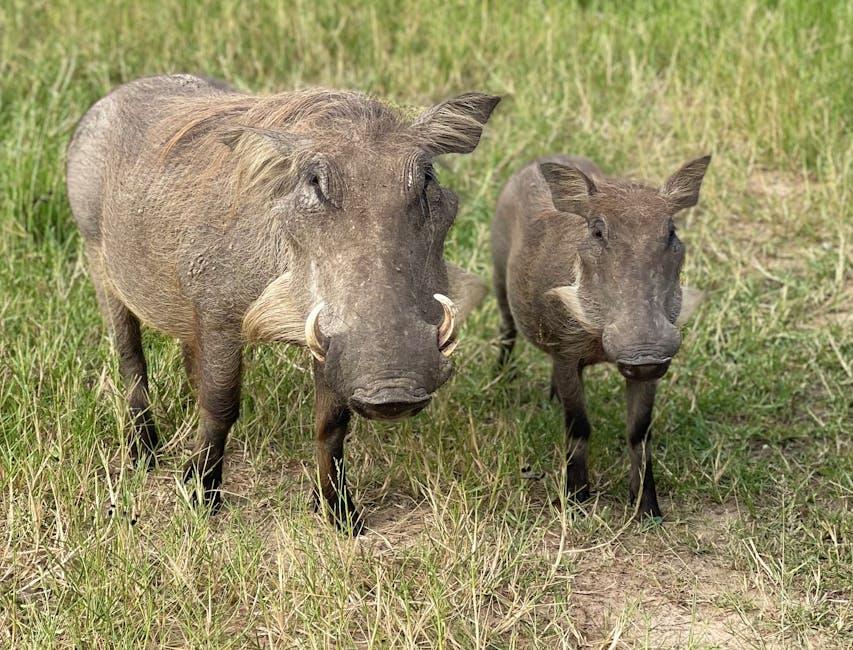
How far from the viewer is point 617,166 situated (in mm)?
6629

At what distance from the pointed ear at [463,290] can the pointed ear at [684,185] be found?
774mm

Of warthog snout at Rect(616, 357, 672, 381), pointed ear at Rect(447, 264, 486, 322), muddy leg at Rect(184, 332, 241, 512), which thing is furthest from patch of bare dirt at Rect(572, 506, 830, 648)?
muddy leg at Rect(184, 332, 241, 512)

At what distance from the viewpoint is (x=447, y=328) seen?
131 inches

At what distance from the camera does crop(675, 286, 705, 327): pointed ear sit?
412 cm

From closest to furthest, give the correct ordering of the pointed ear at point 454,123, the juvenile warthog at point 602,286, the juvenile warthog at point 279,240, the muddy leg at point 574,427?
the juvenile warthog at point 279,240
the pointed ear at point 454,123
the juvenile warthog at point 602,286
the muddy leg at point 574,427

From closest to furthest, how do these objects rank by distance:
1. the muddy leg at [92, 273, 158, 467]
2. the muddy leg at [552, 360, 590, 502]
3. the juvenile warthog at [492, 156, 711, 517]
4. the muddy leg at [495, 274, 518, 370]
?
the juvenile warthog at [492, 156, 711, 517] < the muddy leg at [552, 360, 590, 502] < the muddy leg at [92, 273, 158, 467] < the muddy leg at [495, 274, 518, 370]

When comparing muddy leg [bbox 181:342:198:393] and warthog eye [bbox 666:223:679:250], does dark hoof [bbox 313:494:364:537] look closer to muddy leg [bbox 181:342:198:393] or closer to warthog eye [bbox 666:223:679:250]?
Result: muddy leg [bbox 181:342:198:393]

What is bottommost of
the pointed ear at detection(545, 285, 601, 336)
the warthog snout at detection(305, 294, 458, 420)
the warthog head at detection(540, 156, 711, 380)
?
the pointed ear at detection(545, 285, 601, 336)

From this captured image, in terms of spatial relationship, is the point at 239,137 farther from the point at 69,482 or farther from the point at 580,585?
the point at 580,585

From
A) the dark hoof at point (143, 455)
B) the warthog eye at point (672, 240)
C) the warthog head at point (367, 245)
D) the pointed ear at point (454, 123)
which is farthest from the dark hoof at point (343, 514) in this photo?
the warthog eye at point (672, 240)

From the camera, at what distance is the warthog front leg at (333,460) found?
395 centimetres

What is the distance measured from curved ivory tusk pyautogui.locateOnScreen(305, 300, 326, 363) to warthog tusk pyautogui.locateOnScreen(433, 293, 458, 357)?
292 mm

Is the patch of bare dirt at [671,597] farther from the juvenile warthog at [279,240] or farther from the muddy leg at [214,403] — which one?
the muddy leg at [214,403]

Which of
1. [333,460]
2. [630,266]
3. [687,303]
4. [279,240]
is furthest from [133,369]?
[687,303]
